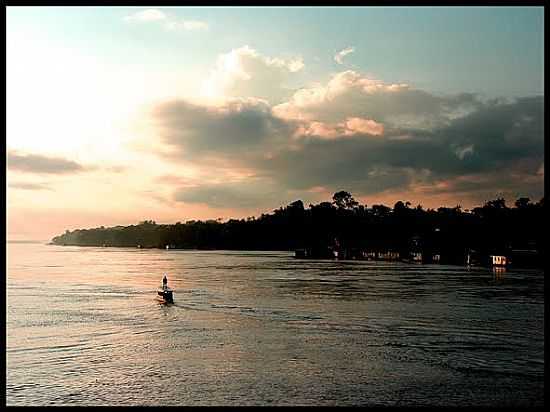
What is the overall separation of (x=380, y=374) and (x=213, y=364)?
424 centimetres

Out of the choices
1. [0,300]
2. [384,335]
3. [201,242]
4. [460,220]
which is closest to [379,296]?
[384,335]

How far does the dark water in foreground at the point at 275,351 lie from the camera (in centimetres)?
1394

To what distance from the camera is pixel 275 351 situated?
18234 millimetres

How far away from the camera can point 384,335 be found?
2152 centimetres

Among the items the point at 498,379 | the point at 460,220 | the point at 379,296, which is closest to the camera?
the point at 498,379

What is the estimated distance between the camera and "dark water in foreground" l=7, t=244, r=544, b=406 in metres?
13.9

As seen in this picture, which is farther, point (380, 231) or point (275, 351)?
point (380, 231)

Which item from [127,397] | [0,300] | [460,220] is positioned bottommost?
[127,397]

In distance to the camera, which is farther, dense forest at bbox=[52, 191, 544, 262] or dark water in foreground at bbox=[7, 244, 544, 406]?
dense forest at bbox=[52, 191, 544, 262]

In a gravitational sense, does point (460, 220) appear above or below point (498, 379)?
above

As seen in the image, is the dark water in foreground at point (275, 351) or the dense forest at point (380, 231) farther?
the dense forest at point (380, 231)

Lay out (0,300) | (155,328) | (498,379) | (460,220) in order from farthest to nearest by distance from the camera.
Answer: (460,220)
(155,328)
(498,379)
(0,300)

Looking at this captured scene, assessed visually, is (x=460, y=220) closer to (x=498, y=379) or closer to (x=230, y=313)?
(x=230, y=313)

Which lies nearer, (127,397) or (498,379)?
(127,397)
